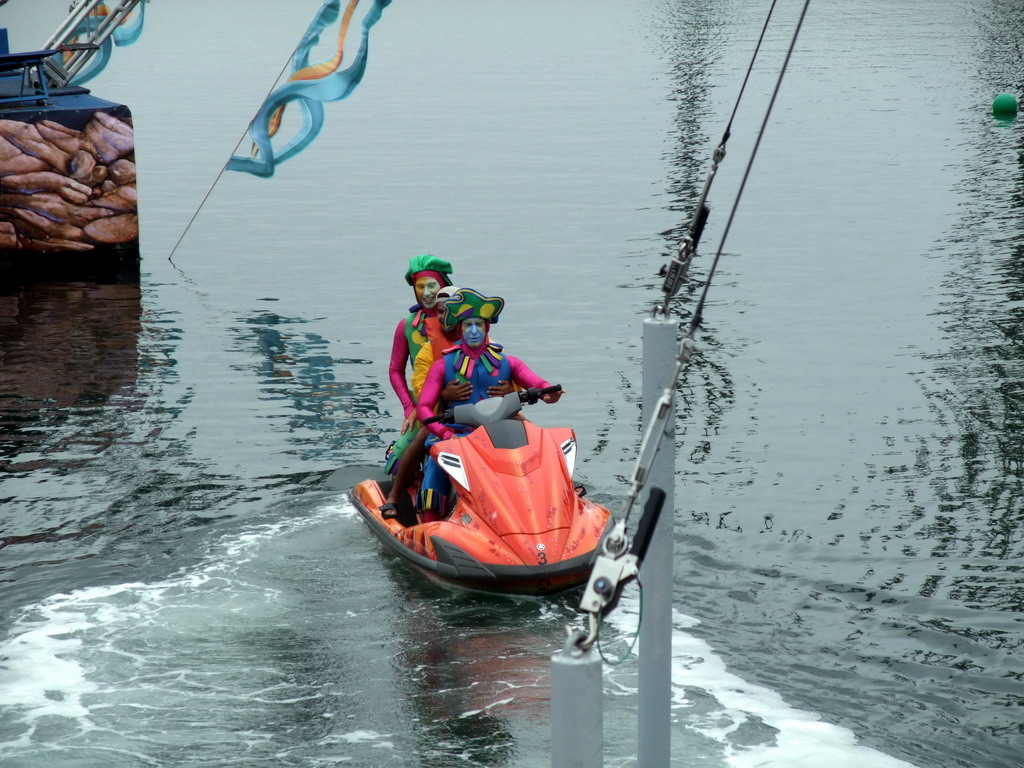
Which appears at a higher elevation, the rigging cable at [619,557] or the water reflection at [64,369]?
the rigging cable at [619,557]

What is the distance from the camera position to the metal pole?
4855 millimetres

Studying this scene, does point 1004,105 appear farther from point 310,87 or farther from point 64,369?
point 64,369

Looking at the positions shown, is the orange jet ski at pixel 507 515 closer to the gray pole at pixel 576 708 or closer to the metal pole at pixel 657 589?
the metal pole at pixel 657 589

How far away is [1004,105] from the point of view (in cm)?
3366

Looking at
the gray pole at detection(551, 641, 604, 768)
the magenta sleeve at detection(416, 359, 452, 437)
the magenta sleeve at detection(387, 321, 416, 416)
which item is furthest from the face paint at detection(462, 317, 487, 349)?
the gray pole at detection(551, 641, 604, 768)

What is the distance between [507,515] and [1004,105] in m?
28.4

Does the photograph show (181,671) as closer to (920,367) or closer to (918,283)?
(920,367)

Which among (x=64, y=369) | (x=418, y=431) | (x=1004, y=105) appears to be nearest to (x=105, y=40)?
(x=64, y=369)

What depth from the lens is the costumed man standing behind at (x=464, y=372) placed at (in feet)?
31.5

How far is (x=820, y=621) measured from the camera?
8.66m

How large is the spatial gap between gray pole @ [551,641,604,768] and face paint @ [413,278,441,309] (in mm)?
6890

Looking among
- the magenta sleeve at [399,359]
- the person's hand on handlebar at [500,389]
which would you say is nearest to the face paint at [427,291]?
the magenta sleeve at [399,359]

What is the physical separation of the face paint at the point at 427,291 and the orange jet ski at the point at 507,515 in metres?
1.33

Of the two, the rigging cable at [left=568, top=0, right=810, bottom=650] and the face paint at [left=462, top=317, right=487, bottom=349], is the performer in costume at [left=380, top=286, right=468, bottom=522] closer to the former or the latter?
the face paint at [left=462, top=317, right=487, bottom=349]
